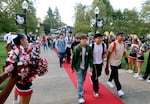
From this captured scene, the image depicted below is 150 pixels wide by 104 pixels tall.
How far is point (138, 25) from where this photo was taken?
62.3m

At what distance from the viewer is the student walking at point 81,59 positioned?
7.13 metres

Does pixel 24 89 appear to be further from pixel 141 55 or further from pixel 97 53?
pixel 141 55

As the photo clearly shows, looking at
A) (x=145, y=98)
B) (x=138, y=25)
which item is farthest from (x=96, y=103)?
(x=138, y=25)

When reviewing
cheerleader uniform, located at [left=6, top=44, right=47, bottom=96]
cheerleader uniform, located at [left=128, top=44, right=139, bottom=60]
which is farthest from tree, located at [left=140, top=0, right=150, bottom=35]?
cheerleader uniform, located at [left=6, top=44, right=47, bottom=96]

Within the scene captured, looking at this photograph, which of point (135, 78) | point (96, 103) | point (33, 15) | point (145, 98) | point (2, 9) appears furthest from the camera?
point (33, 15)

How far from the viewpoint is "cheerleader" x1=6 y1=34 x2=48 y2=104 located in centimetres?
357

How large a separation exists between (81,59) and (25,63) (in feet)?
11.4

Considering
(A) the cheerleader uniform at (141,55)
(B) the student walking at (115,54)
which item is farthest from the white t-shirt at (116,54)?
(A) the cheerleader uniform at (141,55)

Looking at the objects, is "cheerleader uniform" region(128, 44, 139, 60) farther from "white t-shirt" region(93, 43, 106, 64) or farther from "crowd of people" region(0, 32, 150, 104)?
"white t-shirt" region(93, 43, 106, 64)

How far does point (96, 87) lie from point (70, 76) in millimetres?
3493

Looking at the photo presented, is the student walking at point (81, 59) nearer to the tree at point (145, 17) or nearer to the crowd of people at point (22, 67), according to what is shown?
the crowd of people at point (22, 67)

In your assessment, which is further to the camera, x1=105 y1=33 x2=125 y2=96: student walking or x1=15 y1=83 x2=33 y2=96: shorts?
x1=105 y1=33 x2=125 y2=96: student walking

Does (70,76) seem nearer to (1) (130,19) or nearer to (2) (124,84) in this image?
(2) (124,84)

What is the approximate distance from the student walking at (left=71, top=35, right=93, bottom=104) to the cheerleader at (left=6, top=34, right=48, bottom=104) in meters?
2.24
